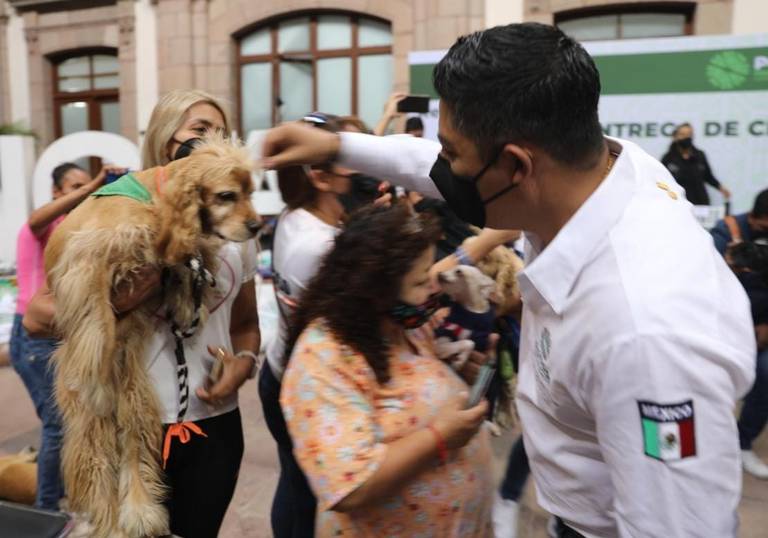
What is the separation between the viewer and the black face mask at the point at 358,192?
105 inches

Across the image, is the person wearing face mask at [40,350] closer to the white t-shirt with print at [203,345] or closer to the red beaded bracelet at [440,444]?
the white t-shirt with print at [203,345]

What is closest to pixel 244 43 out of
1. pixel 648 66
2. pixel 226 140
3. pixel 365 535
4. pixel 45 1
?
pixel 45 1

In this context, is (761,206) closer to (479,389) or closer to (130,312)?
(479,389)

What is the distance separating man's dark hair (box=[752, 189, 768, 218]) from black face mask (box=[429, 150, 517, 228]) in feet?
10.9

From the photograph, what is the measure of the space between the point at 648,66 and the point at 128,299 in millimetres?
5855

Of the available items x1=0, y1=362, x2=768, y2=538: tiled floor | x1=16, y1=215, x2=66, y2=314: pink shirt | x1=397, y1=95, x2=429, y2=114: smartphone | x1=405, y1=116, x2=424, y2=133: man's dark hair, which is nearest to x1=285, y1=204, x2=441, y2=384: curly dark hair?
x1=397, y1=95, x2=429, y2=114: smartphone

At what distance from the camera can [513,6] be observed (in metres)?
8.59

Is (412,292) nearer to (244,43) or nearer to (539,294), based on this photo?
(539,294)

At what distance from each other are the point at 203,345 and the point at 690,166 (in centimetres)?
551

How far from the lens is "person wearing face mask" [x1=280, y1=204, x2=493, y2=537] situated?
1.42 metres

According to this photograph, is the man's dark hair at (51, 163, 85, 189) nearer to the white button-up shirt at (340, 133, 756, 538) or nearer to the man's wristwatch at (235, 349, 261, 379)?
the man's wristwatch at (235, 349, 261, 379)

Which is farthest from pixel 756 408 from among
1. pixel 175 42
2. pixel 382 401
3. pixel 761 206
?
pixel 175 42

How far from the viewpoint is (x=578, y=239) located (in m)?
1.08

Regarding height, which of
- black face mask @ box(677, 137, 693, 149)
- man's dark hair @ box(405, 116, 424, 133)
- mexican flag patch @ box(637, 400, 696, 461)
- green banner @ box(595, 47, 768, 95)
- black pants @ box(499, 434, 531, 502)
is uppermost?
green banner @ box(595, 47, 768, 95)
